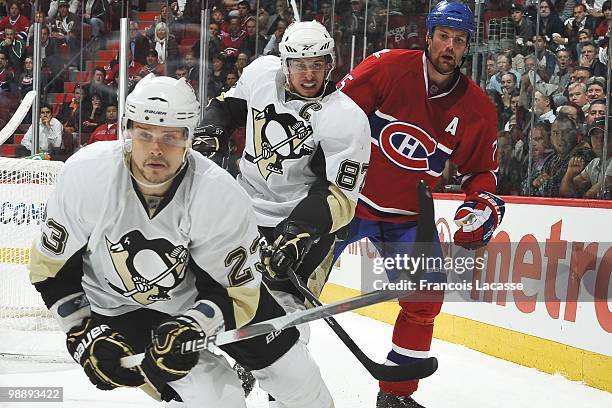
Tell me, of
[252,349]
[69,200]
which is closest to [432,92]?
[252,349]

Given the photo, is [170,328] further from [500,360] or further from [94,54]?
[94,54]

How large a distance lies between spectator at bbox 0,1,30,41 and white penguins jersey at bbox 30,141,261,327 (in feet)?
16.8

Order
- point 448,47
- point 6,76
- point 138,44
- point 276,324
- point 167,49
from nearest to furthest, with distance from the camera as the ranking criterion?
point 276,324
point 448,47
point 138,44
point 167,49
point 6,76

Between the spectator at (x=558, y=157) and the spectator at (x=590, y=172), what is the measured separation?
34mm

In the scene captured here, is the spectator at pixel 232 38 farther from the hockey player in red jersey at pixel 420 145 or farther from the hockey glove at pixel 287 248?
the hockey glove at pixel 287 248

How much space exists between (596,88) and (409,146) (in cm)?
142

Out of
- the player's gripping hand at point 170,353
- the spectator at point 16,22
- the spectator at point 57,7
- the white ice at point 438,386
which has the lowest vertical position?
the white ice at point 438,386

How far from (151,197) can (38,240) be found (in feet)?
0.95

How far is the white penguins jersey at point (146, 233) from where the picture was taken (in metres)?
2.07

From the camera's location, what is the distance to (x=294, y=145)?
303 centimetres

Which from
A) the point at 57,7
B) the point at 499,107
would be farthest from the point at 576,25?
the point at 57,7

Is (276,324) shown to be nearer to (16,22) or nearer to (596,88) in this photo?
(596,88)

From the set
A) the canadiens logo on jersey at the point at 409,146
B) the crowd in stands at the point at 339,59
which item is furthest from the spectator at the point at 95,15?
the canadiens logo on jersey at the point at 409,146

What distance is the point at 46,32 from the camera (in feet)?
22.2
